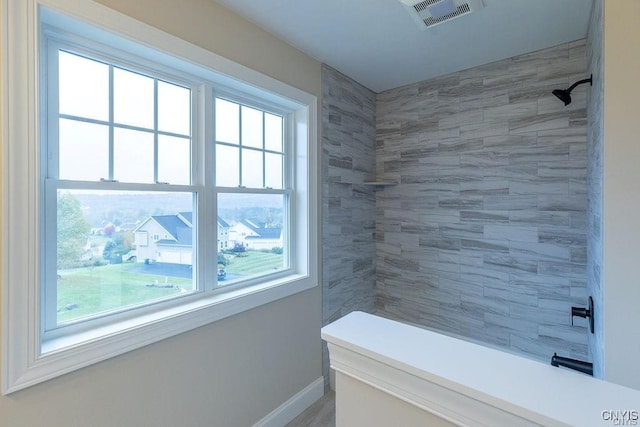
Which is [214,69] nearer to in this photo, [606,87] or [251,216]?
[251,216]

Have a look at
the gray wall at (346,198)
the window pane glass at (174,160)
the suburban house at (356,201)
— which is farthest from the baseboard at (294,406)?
the window pane glass at (174,160)

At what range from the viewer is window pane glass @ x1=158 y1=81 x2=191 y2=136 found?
1.63m

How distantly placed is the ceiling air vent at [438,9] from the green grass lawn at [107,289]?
78.4 inches

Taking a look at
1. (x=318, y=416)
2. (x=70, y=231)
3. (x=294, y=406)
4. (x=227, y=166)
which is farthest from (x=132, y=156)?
(x=318, y=416)

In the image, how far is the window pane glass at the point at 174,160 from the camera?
162 centimetres

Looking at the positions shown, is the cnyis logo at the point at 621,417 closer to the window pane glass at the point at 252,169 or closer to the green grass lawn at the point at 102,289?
the green grass lawn at the point at 102,289

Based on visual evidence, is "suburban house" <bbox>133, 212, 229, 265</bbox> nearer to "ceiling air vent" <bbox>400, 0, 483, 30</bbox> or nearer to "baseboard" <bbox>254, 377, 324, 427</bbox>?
"baseboard" <bbox>254, 377, 324, 427</bbox>

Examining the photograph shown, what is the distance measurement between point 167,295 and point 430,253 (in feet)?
7.14

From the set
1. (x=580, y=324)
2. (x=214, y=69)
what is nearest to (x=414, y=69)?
(x=214, y=69)

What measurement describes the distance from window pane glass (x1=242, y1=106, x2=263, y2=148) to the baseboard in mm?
1820

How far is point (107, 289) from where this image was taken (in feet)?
4.68

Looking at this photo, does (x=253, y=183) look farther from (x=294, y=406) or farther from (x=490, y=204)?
(x=490, y=204)

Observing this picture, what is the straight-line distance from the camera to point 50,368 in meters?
1.13

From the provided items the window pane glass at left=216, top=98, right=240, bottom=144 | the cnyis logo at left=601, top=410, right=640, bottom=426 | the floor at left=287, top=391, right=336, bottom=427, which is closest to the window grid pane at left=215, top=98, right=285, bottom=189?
the window pane glass at left=216, top=98, right=240, bottom=144
